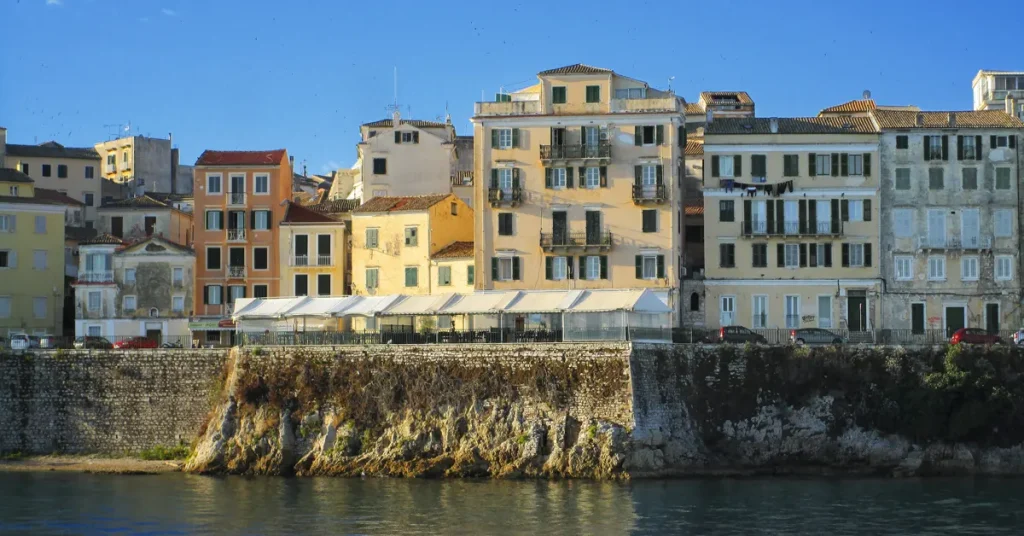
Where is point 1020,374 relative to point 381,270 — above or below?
below

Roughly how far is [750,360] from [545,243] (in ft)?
52.9

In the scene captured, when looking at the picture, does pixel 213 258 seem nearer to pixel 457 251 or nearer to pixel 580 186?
pixel 457 251

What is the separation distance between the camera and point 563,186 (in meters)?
80.9

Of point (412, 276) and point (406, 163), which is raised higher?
point (406, 163)

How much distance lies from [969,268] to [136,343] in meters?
42.0

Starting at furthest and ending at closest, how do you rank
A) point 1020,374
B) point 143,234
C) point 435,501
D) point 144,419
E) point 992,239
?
point 143,234 → point 992,239 → point 144,419 → point 1020,374 → point 435,501

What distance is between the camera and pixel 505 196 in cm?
8100

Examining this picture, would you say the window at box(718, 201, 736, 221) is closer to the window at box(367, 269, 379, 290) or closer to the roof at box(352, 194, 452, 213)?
the roof at box(352, 194, 452, 213)

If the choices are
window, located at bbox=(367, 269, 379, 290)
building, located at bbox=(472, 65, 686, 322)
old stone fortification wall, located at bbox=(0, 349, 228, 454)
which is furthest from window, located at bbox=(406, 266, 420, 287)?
old stone fortification wall, located at bbox=(0, 349, 228, 454)

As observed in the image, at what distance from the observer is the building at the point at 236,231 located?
88.2 meters

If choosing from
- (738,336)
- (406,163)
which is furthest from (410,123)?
(738,336)

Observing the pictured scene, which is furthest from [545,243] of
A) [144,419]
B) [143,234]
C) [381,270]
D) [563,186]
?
[143,234]

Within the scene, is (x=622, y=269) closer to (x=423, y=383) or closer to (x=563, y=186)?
(x=563, y=186)

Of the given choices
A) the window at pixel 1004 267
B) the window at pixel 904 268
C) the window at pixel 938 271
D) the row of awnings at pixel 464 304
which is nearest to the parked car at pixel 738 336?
the row of awnings at pixel 464 304
